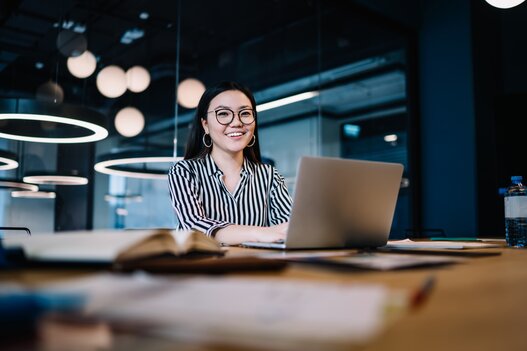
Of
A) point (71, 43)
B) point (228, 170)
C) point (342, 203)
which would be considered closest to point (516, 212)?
point (342, 203)

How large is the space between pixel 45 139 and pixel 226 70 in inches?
67.9

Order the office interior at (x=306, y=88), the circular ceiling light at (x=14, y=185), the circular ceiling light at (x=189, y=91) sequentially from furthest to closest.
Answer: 1. the circular ceiling light at (x=189, y=91)
2. the office interior at (x=306, y=88)
3. the circular ceiling light at (x=14, y=185)

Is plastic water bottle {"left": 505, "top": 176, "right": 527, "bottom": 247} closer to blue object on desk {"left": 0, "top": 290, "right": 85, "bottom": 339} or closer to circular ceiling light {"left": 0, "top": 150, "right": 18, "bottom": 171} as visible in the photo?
blue object on desk {"left": 0, "top": 290, "right": 85, "bottom": 339}

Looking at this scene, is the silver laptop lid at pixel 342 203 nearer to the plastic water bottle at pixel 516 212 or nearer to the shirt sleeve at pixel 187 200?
the plastic water bottle at pixel 516 212

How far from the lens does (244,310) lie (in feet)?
1.25

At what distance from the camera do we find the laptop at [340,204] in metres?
1.17

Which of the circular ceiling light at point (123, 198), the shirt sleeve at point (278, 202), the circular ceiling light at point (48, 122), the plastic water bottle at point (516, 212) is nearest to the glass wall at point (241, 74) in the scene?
the circular ceiling light at point (123, 198)

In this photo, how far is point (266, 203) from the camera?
2.30 meters

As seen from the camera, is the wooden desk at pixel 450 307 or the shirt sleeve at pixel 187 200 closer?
the wooden desk at pixel 450 307

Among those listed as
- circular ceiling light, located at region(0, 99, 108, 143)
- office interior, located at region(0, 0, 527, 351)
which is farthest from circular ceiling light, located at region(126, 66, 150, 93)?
circular ceiling light, located at region(0, 99, 108, 143)

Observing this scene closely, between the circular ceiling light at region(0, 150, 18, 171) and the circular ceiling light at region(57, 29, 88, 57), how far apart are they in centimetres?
77

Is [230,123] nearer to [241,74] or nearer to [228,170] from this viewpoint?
[228,170]

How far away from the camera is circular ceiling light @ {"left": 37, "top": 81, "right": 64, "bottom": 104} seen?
9.96 ft

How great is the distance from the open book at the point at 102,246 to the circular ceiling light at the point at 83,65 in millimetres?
2615
